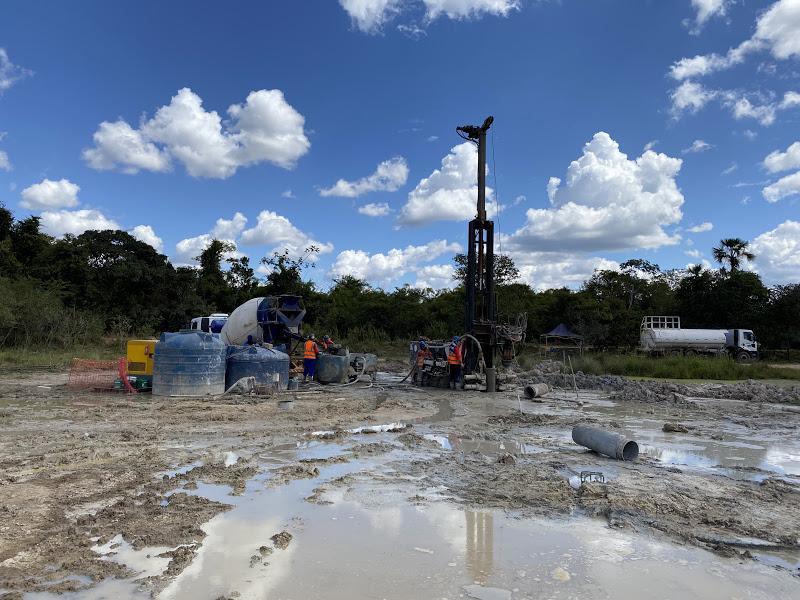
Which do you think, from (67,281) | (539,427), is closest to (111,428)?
(539,427)

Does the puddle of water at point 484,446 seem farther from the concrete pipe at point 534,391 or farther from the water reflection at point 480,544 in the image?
the concrete pipe at point 534,391

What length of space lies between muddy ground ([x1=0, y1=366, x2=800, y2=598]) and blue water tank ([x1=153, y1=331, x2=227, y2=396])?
74 centimetres

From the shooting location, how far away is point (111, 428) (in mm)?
10352

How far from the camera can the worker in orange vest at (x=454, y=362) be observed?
18.8m

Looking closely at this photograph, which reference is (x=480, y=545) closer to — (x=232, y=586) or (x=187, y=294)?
(x=232, y=586)

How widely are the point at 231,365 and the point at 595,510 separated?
11799 millimetres

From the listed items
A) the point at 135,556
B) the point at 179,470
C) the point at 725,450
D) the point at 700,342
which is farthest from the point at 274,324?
the point at 700,342

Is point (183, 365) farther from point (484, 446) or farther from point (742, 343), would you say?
point (742, 343)

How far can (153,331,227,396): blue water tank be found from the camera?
14742mm

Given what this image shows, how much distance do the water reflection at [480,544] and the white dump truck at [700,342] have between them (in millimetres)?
37425

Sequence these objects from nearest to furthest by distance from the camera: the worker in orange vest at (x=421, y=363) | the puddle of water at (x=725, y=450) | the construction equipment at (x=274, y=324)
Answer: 1. the puddle of water at (x=725, y=450)
2. the construction equipment at (x=274, y=324)
3. the worker in orange vest at (x=421, y=363)

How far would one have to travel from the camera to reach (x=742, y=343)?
39844 millimetres

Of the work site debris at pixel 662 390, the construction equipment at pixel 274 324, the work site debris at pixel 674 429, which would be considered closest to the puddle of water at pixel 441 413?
the work site debris at pixel 662 390

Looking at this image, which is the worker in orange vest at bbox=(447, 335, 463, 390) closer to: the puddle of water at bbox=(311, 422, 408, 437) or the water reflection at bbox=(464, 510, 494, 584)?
the puddle of water at bbox=(311, 422, 408, 437)
